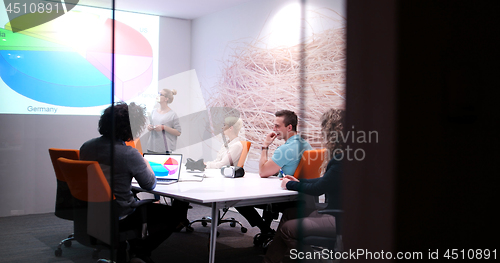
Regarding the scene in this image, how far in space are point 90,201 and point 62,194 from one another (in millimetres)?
137

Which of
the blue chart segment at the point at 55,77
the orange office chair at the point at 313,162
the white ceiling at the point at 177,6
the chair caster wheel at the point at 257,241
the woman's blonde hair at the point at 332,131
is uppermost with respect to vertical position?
the white ceiling at the point at 177,6

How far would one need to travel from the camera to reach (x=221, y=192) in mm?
2312

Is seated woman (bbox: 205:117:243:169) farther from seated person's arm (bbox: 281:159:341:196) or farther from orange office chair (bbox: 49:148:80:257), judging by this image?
seated person's arm (bbox: 281:159:341:196)

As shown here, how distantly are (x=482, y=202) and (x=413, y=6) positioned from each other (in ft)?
2.00

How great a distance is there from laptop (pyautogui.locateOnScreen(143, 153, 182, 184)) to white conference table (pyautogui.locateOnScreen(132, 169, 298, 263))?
0.31 ft

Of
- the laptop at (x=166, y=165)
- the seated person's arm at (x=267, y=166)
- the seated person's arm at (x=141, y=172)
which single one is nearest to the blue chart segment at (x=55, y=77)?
the seated person's arm at (x=141, y=172)

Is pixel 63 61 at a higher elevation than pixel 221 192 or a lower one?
higher

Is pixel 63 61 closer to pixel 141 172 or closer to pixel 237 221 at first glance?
pixel 141 172

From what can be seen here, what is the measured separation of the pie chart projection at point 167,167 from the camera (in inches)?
110

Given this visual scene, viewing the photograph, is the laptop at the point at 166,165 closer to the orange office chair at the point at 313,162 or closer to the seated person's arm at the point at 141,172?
the seated person's arm at the point at 141,172

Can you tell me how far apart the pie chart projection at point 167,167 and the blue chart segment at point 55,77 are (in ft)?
3.34

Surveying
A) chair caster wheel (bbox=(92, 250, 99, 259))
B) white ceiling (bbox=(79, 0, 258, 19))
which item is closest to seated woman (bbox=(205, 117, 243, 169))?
white ceiling (bbox=(79, 0, 258, 19))

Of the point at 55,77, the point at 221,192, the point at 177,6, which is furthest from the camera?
the point at 177,6

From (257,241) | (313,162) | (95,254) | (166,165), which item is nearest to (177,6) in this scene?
(166,165)
